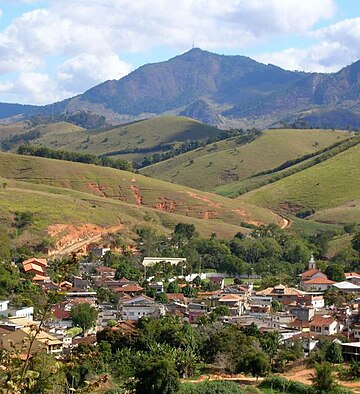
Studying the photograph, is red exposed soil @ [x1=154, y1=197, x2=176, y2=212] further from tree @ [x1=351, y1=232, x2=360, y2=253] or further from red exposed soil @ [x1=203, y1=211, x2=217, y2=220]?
tree @ [x1=351, y1=232, x2=360, y2=253]

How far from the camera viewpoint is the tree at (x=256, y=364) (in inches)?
1576

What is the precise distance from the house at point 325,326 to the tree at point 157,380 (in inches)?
821

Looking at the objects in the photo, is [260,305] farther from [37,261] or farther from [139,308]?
[37,261]

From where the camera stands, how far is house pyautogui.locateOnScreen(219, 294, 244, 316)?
57438 millimetres

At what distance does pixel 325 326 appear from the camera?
51.5 metres

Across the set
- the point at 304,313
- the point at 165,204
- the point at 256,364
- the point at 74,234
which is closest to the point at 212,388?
the point at 256,364

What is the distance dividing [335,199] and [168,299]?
70634 millimetres

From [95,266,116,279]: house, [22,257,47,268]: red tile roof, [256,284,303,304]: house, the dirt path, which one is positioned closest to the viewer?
[256,284,303,304]: house

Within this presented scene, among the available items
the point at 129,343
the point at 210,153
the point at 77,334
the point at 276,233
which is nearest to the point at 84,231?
the point at 276,233

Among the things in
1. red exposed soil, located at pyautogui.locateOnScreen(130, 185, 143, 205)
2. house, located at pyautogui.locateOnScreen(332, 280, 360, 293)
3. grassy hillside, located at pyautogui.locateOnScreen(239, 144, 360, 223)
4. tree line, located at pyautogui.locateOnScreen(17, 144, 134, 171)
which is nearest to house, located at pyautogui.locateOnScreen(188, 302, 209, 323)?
house, located at pyautogui.locateOnScreen(332, 280, 360, 293)

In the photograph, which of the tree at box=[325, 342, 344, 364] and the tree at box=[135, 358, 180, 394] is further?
the tree at box=[325, 342, 344, 364]

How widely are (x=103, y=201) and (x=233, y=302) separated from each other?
4881cm

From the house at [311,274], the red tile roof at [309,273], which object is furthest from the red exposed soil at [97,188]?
the red tile roof at [309,273]

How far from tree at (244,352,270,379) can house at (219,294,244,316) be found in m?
16.2
